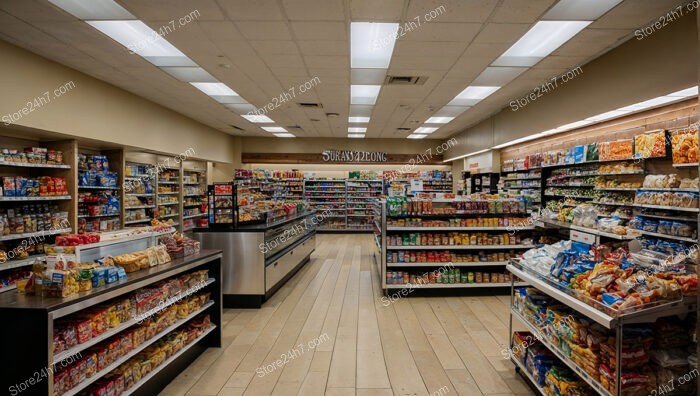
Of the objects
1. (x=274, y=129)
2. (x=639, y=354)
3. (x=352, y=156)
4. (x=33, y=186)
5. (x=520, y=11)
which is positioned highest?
(x=274, y=129)

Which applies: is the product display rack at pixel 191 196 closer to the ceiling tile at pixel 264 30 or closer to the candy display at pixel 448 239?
the candy display at pixel 448 239

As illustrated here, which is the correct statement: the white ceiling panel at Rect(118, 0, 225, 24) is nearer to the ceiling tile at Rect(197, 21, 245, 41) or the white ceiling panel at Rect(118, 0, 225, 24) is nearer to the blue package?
the ceiling tile at Rect(197, 21, 245, 41)

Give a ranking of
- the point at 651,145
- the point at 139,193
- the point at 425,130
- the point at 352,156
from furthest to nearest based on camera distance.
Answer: the point at 352,156 → the point at 425,130 → the point at 139,193 → the point at 651,145

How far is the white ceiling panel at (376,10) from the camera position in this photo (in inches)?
144

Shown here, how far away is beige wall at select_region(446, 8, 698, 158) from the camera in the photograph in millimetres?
4043

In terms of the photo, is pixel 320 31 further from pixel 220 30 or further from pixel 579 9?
pixel 579 9

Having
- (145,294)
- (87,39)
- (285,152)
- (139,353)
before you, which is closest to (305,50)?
(87,39)

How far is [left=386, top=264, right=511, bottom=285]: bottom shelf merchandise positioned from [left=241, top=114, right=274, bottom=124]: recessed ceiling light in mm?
6045

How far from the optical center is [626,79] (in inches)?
192

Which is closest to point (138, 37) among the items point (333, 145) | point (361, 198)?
point (333, 145)

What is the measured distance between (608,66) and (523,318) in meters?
4.28

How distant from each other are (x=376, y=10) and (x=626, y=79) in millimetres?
3682

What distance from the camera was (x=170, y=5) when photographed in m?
3.72

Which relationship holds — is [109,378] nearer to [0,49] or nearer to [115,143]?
[0,49]
